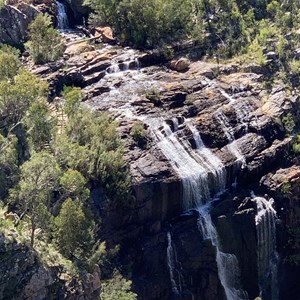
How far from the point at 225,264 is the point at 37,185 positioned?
52.2 ft

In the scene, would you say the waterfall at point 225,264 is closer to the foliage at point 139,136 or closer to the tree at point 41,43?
the foliage at point 139,136

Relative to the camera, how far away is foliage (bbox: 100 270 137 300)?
29.3 m

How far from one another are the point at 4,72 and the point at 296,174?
24047 millimetres

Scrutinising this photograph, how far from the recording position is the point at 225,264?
1420 inches

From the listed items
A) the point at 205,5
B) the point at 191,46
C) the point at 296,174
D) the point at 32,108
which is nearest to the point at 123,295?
the point at 32,108

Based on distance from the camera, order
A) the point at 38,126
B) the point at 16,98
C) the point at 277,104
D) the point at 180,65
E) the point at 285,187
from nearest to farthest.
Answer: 1. the point at 38,126
2. the point at 16,98
3. the point at 285,187
4. the point at 277,104
5. the point at 180,65

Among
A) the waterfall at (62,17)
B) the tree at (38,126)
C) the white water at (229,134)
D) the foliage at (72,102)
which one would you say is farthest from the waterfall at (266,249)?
the waterfall at (62,17)

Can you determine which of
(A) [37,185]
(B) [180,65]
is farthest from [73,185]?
(B) [180,65]

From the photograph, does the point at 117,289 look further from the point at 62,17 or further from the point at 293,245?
the point at 62,17

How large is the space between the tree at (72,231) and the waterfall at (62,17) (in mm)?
38971

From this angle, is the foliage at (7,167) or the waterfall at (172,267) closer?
the foliage at (7,167)

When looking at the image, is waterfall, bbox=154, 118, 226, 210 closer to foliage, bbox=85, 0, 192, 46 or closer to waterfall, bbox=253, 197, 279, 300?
waterfall, bbox=253, 197, 279, 300

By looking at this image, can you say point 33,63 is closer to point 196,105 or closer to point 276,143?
point 196,105

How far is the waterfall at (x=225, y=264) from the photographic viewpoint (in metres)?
35.8
